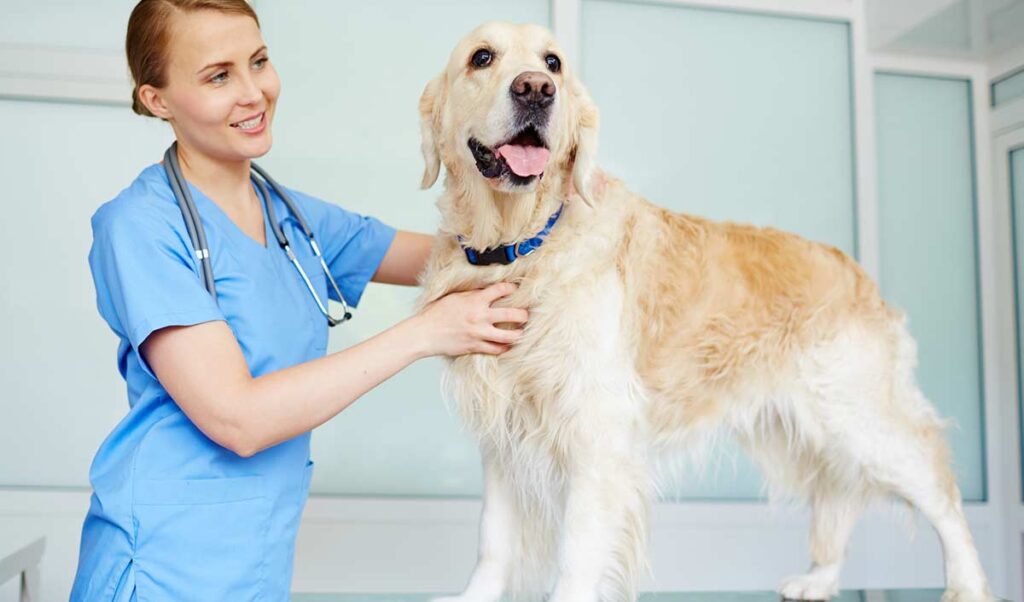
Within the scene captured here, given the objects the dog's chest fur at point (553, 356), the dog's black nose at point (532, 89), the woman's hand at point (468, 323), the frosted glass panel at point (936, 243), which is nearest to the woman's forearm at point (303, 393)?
the woman's hand at point (468, 323)

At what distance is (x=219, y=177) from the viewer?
1.57 meters

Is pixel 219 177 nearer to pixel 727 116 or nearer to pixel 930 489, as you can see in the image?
pixel 930 489

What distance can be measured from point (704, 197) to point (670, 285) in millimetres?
1515

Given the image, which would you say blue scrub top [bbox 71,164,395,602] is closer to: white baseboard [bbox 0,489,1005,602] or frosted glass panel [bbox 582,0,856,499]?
white baseboard [bbox 0,489,1005,602]

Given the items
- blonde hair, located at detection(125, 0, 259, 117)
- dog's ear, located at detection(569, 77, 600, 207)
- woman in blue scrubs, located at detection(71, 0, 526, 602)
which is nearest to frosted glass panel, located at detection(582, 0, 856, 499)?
dog's ear, located at detection(569, 77, 600, 207)

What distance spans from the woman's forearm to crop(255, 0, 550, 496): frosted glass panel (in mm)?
1553

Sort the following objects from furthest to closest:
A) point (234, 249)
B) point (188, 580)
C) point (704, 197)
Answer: point (704, 197), point (234, 249), point (188, 580)

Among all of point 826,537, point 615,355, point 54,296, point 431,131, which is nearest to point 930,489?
point 826,537

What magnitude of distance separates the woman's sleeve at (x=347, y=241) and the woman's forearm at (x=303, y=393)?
0.53 meters

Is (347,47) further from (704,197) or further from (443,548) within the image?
(443,548)

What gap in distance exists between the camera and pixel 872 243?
3.24 metres

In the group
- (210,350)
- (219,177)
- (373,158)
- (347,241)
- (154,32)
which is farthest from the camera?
(373,158)

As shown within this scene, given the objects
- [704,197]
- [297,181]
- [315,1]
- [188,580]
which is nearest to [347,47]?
[315,1]

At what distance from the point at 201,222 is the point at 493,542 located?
2.72 ft
